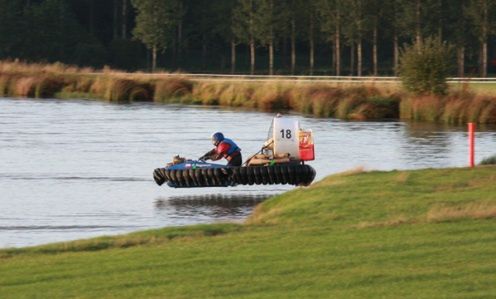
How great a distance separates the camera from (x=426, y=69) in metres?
54.3

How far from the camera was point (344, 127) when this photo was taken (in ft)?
160

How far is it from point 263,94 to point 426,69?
30.5ft

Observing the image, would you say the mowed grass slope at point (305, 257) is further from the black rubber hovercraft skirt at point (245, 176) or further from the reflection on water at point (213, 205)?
the black rubber hovercraft skirt at point (245, 176)

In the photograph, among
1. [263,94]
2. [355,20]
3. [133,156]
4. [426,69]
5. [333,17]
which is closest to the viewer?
[133,156]

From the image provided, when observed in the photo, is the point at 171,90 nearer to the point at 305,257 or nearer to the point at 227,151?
the point at 227,151

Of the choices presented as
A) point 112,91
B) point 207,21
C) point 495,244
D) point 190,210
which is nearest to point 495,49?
point 207,21

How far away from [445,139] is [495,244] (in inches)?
1086

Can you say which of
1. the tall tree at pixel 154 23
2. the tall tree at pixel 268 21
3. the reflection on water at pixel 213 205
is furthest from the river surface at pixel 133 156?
the tall tree at pixel 154 23

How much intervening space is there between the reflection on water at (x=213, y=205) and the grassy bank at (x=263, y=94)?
23258 mm

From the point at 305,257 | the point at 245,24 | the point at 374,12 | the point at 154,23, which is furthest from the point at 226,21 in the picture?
the point at 305,257

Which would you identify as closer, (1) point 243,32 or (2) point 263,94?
(2) point 263,94

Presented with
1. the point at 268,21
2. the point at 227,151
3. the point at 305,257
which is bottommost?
the point at 305,257

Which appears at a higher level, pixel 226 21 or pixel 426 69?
pixel 226 21

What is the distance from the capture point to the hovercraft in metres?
28.6
